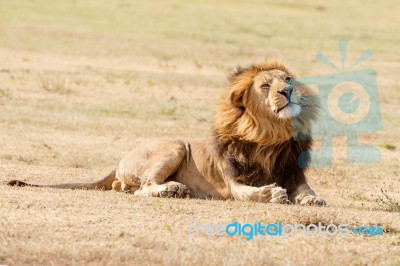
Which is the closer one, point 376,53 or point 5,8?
point 376,53

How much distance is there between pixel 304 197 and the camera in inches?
271

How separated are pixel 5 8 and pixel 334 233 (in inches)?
870

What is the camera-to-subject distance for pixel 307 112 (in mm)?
7066

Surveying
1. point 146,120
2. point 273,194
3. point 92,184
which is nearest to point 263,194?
point 273,194

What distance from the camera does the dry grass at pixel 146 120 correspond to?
5.49 m

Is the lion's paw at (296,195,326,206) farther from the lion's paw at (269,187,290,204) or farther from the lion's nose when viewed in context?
the lion's nose

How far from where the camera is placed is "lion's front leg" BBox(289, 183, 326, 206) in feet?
22.4

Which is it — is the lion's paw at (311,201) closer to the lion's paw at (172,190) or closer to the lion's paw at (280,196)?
the lion's paw at (280,196)

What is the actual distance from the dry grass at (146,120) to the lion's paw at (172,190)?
0.24 metres

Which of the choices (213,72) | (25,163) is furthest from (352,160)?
(213,72)

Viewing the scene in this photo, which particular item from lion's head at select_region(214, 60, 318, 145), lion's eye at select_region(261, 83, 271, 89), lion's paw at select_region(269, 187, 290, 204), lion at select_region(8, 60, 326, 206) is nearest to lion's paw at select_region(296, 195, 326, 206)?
lion at select_region(8, 60, 326, 206)

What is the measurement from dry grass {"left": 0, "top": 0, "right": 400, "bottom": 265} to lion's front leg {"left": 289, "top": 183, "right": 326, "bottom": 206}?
8.3 inches

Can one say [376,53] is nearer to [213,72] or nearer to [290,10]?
[213,72]

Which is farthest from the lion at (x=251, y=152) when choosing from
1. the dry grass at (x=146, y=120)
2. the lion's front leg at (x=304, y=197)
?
the dry grass at (x=146, y=120)
